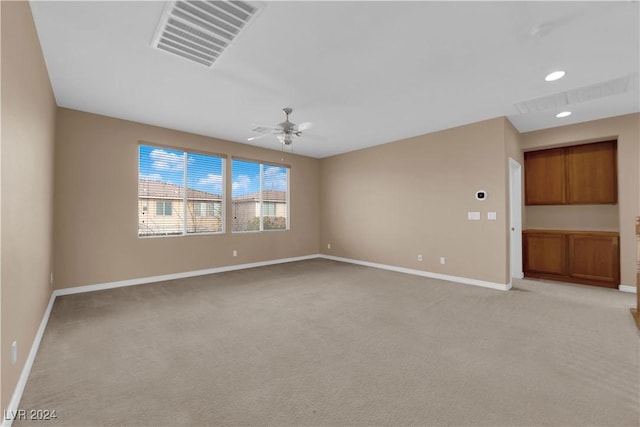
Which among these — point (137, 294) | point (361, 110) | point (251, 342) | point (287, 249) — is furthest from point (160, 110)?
point (287, 249)

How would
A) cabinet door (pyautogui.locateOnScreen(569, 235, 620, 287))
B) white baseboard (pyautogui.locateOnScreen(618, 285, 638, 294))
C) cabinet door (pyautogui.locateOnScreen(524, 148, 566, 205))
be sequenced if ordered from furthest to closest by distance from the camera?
cabinet door (pyautogui.locateOnScreen(524, 148, 566, 205)) < cabinet door (pyautogui.locateOnScreen(569, 235, 620, 287)) < white baseboard (pyautogui.locateOnScreen(618, 285, 638, 294))

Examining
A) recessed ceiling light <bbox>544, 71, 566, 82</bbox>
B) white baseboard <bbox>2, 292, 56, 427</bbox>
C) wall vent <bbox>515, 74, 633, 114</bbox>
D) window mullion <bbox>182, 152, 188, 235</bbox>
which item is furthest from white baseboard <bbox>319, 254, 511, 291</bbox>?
white baseboard <bbox>2, 292, 56, 427</bbox>

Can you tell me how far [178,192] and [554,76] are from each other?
5.89 meters

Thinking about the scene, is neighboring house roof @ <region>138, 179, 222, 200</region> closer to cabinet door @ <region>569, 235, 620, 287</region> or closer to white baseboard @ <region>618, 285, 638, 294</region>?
cabinet door @ <region>569, 235, 620, 287</region>

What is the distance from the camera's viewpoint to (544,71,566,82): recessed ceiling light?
3053 mm

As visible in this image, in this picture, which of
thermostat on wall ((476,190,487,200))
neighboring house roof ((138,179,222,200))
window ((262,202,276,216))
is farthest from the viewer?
window ((262,202,276,216))

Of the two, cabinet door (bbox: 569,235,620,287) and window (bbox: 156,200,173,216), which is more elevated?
window (bbox: 156,200,173,216)

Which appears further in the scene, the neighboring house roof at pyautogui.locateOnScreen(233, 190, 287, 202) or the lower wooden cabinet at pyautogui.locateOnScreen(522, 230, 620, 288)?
the neighboring house roof at pyautogui.locateOnScreen(233, 190, 287, 202)

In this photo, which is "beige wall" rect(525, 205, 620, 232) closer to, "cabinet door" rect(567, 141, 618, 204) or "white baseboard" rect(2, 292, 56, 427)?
"cabinet door" rect(567, 141, 618, 204)

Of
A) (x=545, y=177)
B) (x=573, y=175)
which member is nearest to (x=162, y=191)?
(x=545, y=177)

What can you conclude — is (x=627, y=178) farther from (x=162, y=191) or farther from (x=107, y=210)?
(x=107, y=210)

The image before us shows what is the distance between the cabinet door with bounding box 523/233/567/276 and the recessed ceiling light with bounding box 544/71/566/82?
121 inches

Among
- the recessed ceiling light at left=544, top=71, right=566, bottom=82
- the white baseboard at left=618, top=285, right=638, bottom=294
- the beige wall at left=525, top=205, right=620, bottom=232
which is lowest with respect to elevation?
the white baseboard at left=618, top=285, right=638, bottom=294

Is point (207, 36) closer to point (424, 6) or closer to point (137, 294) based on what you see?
point (424, 6)
